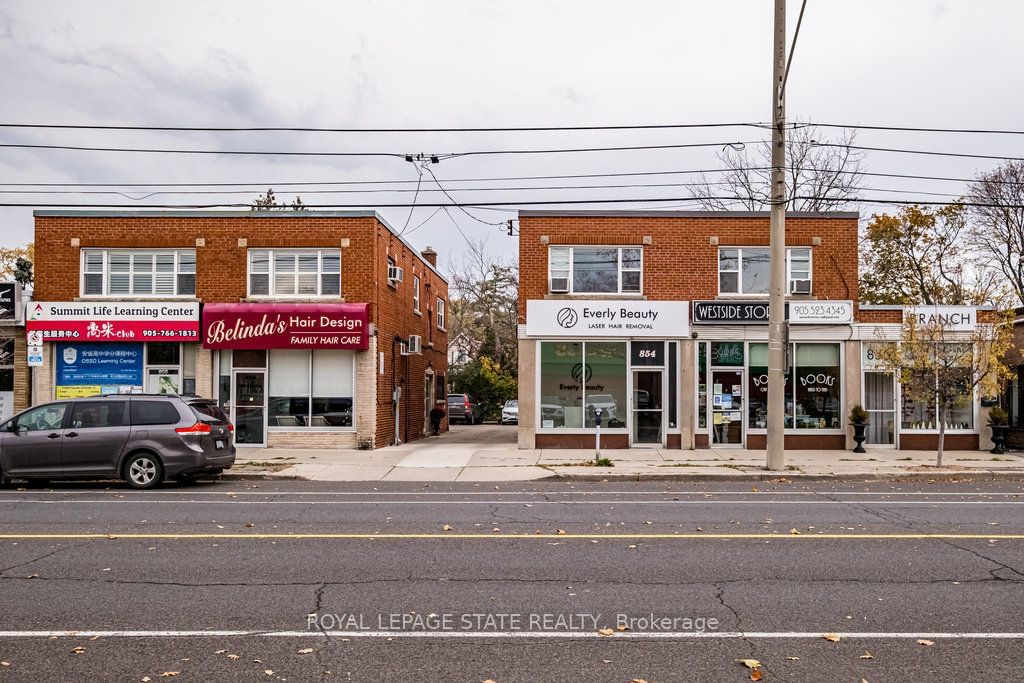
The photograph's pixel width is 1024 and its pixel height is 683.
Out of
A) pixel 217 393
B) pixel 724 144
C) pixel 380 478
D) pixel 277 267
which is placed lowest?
pixel 380 478

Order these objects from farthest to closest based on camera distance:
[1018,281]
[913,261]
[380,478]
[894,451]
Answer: [913,261], [1018,281], [894,451], [380,478]

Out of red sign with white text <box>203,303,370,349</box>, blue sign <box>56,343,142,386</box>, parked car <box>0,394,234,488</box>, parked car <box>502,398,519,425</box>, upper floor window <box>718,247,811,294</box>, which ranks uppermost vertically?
upper floor window <box>718,247,811,294</box>

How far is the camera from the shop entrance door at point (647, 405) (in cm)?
2369

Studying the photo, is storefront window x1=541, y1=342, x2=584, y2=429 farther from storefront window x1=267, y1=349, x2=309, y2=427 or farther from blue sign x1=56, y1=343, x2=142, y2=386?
blue sign x1=56, y1=343, x2=142, y2=386

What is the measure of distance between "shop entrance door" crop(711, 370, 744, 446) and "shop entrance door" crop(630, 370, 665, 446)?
145cm

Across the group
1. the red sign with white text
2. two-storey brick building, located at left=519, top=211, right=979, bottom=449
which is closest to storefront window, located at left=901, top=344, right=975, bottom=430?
two-storey brick building, located at left=519, top=211, right=979, bottom=449

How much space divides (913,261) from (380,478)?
2972 centimetres

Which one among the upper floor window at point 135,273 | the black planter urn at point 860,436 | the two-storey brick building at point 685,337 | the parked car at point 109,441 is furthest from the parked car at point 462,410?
the parked car at point 109,441

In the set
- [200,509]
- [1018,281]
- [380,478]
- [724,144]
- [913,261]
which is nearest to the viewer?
[200,509]

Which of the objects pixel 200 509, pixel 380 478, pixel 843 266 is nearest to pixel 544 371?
pixel 380 478

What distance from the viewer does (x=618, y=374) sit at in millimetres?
23688

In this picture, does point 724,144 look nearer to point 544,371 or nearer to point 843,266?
point 843,266

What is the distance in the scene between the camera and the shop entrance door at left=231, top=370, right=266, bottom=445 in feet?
78.7

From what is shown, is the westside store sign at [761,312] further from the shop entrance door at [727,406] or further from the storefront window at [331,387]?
the storefront window at [331,387]
